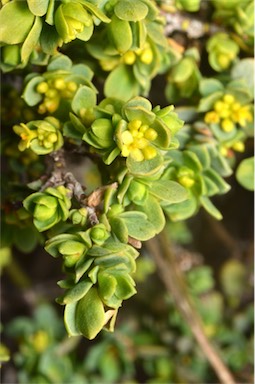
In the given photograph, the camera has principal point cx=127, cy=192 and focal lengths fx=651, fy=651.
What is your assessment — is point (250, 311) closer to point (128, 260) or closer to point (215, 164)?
point (215, 164)

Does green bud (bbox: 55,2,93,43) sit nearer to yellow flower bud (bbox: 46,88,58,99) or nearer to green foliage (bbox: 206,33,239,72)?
yellow flower bud (bbox: 46,88,58,99)

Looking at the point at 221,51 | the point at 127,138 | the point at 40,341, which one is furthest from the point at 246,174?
the point at 40,341

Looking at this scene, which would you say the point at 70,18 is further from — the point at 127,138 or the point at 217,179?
the point at 217,179

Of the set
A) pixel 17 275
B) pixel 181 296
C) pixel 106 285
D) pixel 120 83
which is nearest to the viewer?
pixel 106 285

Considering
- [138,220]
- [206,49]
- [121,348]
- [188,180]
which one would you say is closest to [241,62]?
[206,49]

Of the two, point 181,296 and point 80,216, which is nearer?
point 80,216

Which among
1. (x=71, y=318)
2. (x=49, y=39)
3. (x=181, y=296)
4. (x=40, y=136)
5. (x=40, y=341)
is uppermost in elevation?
(x=49, y=39)

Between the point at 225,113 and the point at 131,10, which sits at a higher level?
the point at 131,10

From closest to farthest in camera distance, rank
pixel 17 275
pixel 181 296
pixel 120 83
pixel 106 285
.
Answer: pixel 106 285, pixel 120 83, pixel 181 296, pixel 17 275

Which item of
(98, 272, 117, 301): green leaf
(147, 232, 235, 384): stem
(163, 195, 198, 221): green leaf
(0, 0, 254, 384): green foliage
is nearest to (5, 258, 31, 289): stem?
(0, 0, 254, 384): green foliage
